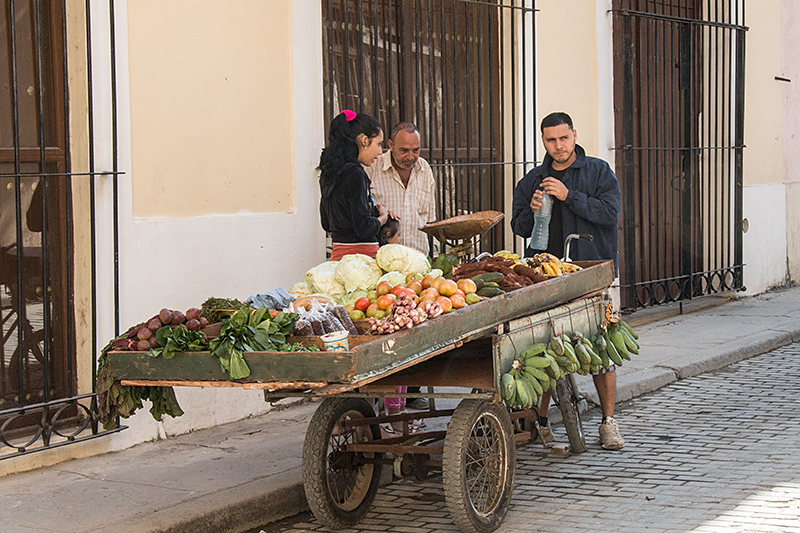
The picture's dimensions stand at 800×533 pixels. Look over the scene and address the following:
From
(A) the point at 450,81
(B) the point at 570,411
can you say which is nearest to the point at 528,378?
(B) the point at 570,411

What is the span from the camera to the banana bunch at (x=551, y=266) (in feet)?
17.6

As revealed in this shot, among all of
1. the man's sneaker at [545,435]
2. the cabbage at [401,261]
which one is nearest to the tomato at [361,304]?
the cabbage at [401,261]

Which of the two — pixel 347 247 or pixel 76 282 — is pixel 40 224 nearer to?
pixel 76 282

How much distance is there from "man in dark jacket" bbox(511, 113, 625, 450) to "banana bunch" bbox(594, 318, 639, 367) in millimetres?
355

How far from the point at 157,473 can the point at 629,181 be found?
6278 mm

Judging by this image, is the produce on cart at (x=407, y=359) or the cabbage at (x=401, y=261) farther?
the cabbage at (x=401, y=261)

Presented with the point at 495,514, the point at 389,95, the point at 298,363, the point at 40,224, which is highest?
the point at 389,95

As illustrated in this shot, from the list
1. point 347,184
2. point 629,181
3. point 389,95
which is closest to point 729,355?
point 629,181

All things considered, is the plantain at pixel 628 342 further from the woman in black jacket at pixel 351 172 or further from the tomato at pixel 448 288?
the tomato at pixel 448 288

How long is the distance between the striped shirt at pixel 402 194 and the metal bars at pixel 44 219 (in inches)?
67.0

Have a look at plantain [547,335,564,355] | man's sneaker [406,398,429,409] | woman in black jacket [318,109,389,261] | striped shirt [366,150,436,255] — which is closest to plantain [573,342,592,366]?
plantain [547,335,564,355]

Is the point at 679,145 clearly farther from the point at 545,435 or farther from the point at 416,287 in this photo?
the point at 416,287

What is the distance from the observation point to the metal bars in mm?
5602

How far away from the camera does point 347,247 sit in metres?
6.23
